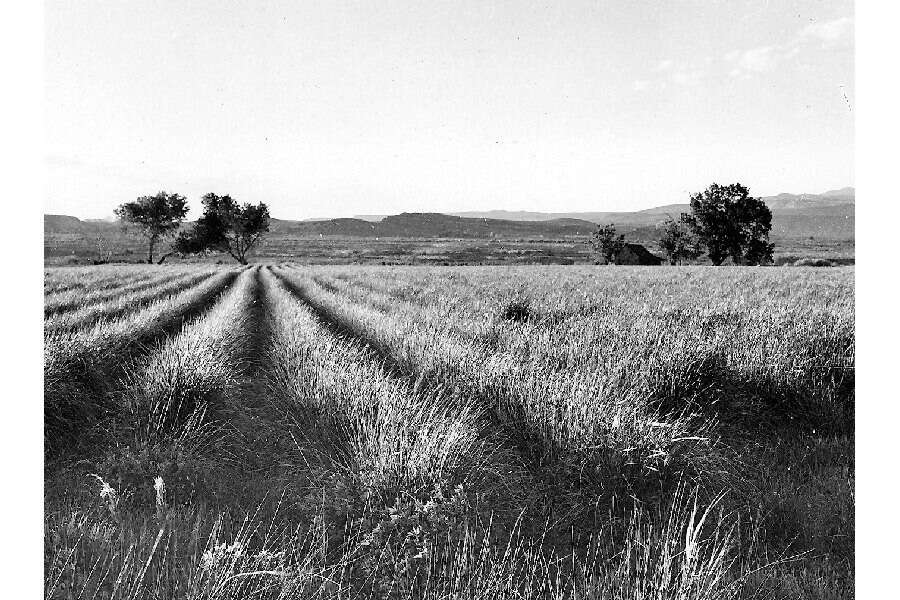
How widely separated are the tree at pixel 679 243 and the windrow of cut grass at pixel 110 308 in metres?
24.8

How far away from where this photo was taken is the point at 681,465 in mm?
2865

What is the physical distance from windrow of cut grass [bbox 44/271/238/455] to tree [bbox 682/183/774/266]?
869 inches

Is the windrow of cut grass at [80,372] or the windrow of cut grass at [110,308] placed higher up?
the windrow of cut grass at [110,308]

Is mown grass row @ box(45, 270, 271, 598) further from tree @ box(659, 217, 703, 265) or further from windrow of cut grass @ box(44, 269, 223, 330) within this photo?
tree @ box(659, 217, 703, 265)

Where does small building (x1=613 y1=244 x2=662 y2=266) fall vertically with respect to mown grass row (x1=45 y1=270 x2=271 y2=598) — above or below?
above

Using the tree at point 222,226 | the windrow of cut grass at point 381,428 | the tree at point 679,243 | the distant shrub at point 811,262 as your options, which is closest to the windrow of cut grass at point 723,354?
the windrow of cut grass at point 381,428

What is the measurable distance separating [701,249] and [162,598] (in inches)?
1336

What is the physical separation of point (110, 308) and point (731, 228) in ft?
87.5

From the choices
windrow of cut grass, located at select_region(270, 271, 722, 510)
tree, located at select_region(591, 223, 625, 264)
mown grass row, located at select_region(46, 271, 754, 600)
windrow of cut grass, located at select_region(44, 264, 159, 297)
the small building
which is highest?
tree, located at select_region(591, 223, 625, 264)

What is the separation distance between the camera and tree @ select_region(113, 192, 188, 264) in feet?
18.5

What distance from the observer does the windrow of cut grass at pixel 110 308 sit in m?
4.75

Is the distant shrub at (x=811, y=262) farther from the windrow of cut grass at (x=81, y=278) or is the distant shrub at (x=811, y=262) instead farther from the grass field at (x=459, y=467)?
the windrow of cut grass at (x=81, y=278)

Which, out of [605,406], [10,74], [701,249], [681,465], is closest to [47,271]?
[10,74]

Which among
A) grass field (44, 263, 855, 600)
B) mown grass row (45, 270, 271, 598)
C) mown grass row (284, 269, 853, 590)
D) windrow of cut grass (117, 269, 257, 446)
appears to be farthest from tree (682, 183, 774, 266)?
mown grass row (45, 270, 271, 598)
